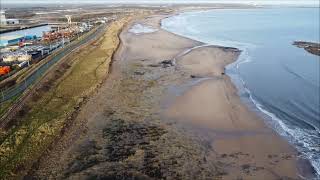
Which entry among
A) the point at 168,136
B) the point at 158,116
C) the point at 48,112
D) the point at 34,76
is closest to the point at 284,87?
the point at 158,116

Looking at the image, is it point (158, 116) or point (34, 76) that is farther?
point (34, 76)

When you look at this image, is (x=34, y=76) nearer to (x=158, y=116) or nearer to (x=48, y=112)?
(x=48, y=112)

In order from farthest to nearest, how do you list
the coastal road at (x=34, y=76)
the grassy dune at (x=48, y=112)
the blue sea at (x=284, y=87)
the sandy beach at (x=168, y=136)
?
the coastal road at (x=34, y=76) → the blue sea at (x=284, y=87) → the grassy dune at (x=48, y=112) → the sandy beach at (x=168, y=136)

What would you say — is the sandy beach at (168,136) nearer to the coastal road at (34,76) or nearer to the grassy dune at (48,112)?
the grassy dune at (48,112)

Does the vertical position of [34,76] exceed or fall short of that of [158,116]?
it exceeds it

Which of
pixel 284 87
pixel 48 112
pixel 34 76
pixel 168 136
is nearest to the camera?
pixel 168 136

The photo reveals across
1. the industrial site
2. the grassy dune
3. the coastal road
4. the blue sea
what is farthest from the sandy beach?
the coastal road

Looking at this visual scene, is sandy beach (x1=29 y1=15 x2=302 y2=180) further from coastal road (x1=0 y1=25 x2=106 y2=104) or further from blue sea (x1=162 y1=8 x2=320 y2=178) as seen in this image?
coastal road (x1=0 y1=25 x2=106 y2=104)

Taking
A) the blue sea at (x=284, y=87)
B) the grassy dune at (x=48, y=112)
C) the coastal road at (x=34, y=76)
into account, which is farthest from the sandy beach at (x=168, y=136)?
the coastal road at (x=34, y=76)
